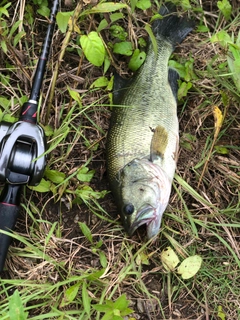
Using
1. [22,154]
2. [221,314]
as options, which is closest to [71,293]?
[22,154]

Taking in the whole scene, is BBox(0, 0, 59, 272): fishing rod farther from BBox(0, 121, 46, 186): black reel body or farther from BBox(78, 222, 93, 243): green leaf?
BBox(78, 222, 93, 243): green leaf

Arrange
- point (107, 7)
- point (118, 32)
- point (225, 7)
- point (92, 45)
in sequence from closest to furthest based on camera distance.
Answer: point (107, 7), point (92, 45), point (118, 32), point (225, 7)

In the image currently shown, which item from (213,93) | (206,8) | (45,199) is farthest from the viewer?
(206,8)

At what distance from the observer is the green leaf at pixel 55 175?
285 cm

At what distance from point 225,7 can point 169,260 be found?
204cm

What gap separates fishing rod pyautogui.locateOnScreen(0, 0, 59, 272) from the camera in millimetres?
2480

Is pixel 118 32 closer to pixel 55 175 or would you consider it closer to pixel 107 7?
pixel 107 7

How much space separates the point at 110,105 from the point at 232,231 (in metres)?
1.30

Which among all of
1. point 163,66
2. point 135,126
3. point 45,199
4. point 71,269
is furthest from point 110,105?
point 71,269

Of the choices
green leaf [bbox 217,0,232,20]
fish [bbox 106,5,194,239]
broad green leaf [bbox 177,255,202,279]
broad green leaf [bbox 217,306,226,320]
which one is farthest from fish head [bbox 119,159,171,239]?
green leaf [bbox 217,0,232,20]

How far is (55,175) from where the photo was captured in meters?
2.86

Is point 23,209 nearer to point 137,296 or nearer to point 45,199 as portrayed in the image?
point 45,199

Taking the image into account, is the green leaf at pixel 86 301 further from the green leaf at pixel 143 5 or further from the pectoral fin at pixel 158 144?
the green leaf at pixel 143 5

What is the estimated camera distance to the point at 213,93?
10.5 feet
